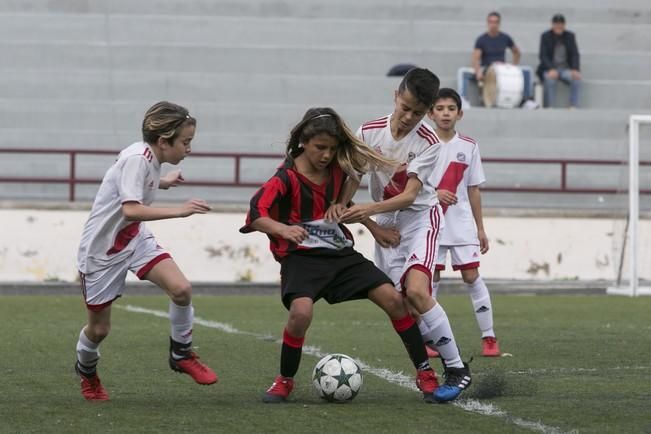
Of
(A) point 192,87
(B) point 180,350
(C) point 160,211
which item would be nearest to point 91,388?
(B) point 180,350

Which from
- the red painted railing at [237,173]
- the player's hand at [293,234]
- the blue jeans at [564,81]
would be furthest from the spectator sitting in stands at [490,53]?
the player's hand at [293,234]

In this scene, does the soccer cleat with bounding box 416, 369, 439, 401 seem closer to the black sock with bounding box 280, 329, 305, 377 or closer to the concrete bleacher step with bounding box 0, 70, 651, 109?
the black sock with bounding box 280, 329, 305, 377

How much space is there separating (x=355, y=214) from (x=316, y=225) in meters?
0.24

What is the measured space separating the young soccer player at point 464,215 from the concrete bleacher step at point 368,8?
14.4 meters

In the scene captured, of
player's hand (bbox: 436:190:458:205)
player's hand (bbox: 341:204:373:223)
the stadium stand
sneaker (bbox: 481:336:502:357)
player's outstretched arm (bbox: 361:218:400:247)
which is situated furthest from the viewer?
the stadium stand

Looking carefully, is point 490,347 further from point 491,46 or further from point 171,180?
point 491,46

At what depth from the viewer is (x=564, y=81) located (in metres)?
22.5

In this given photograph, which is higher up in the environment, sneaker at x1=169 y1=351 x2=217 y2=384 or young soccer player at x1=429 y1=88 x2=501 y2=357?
young soccer player at x1=429 y1=88 x2=501 y2=357

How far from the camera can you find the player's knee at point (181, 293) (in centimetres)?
694

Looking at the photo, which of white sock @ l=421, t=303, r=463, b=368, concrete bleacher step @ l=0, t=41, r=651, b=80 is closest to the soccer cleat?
white sock @ l=421, t=303, r=463, b=368

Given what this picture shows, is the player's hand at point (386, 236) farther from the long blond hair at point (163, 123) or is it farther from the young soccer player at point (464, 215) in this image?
the young soccer player at point (464, 215)

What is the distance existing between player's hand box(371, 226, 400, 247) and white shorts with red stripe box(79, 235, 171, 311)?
114 centimetres

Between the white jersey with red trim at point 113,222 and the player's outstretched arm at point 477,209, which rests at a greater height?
the white jersey with red trim at point 113,222

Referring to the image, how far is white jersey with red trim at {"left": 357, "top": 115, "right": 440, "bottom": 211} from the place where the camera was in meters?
7.26
